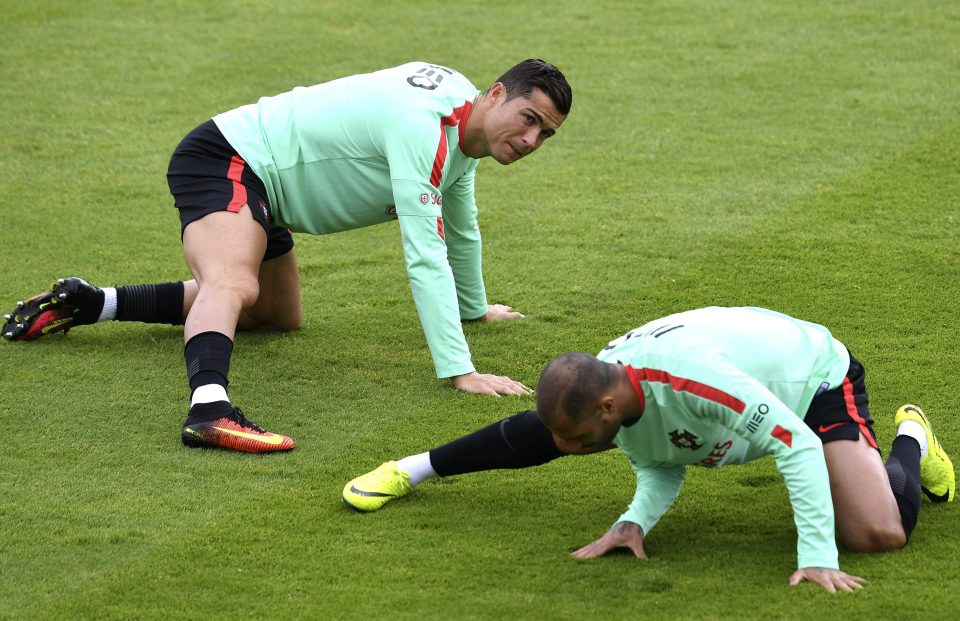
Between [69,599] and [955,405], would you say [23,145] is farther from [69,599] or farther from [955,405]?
[955,405]

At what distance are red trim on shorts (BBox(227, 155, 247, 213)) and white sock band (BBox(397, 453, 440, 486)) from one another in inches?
52.0

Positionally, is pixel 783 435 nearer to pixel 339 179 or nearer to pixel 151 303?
→ pixel 339 179

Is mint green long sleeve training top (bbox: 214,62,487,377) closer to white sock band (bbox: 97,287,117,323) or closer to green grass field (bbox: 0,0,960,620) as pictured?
green grass field (bbox: 0,0,960,620)

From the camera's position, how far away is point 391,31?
972 cm

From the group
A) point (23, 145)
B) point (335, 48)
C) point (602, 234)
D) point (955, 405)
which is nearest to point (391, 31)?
point (335, 48)

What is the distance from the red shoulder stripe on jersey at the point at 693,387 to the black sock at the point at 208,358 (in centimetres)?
165

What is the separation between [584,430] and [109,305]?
2.85 meters

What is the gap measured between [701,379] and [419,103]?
189cm

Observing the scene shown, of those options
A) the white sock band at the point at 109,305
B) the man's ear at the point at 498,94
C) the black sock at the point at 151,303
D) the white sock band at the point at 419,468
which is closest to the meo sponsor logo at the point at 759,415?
the white sock band at the point at 419,468

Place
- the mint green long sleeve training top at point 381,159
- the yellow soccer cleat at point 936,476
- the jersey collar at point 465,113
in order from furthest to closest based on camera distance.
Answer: the jersey collar at point 465,113 < the mint green long sleeve training top at point 381,159 < the yellow soccer cleat at point 936,476

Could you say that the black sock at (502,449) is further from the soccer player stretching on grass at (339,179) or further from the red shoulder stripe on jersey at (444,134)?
the red shoulder stripe on jersey at (444,134)

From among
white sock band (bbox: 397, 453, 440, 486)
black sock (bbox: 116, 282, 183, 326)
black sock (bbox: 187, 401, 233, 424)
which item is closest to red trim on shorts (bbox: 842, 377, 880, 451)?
white sock band (bbox: 397, 453, 440, 486)

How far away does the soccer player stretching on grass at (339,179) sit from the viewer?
4473mm

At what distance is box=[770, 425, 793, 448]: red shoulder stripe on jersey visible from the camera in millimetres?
3146
